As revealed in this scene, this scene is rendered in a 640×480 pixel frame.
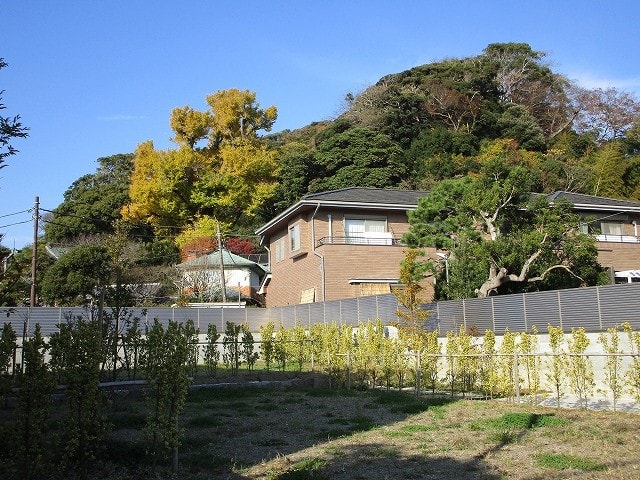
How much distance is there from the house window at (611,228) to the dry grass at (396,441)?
2319cm

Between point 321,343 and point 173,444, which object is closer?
point 173,444

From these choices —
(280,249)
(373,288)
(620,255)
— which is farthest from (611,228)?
(280,249)

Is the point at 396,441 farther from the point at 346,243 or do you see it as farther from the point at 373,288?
the point at 346,243

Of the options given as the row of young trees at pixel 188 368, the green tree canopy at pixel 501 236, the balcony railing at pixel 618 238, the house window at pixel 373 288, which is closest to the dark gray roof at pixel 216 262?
the house window at pixel 373 288

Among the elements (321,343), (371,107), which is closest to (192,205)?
(371,107)

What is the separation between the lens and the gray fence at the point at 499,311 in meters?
15.9

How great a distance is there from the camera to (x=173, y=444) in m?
8.16

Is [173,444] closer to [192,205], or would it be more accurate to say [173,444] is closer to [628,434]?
[628,434]

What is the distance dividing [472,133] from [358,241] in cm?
2664

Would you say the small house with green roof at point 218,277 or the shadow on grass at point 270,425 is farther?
the small house with green roof at point 218,277

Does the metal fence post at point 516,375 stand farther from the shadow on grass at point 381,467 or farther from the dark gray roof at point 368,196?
the dark gray roof at point 368,196

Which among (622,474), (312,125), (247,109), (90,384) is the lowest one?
(622,474)

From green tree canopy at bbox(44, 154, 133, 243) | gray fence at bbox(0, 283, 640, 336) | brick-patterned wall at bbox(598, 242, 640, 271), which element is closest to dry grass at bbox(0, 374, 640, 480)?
gray fence at bbox(0, 283, 640, 336)

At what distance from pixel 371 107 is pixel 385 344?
41073mm
